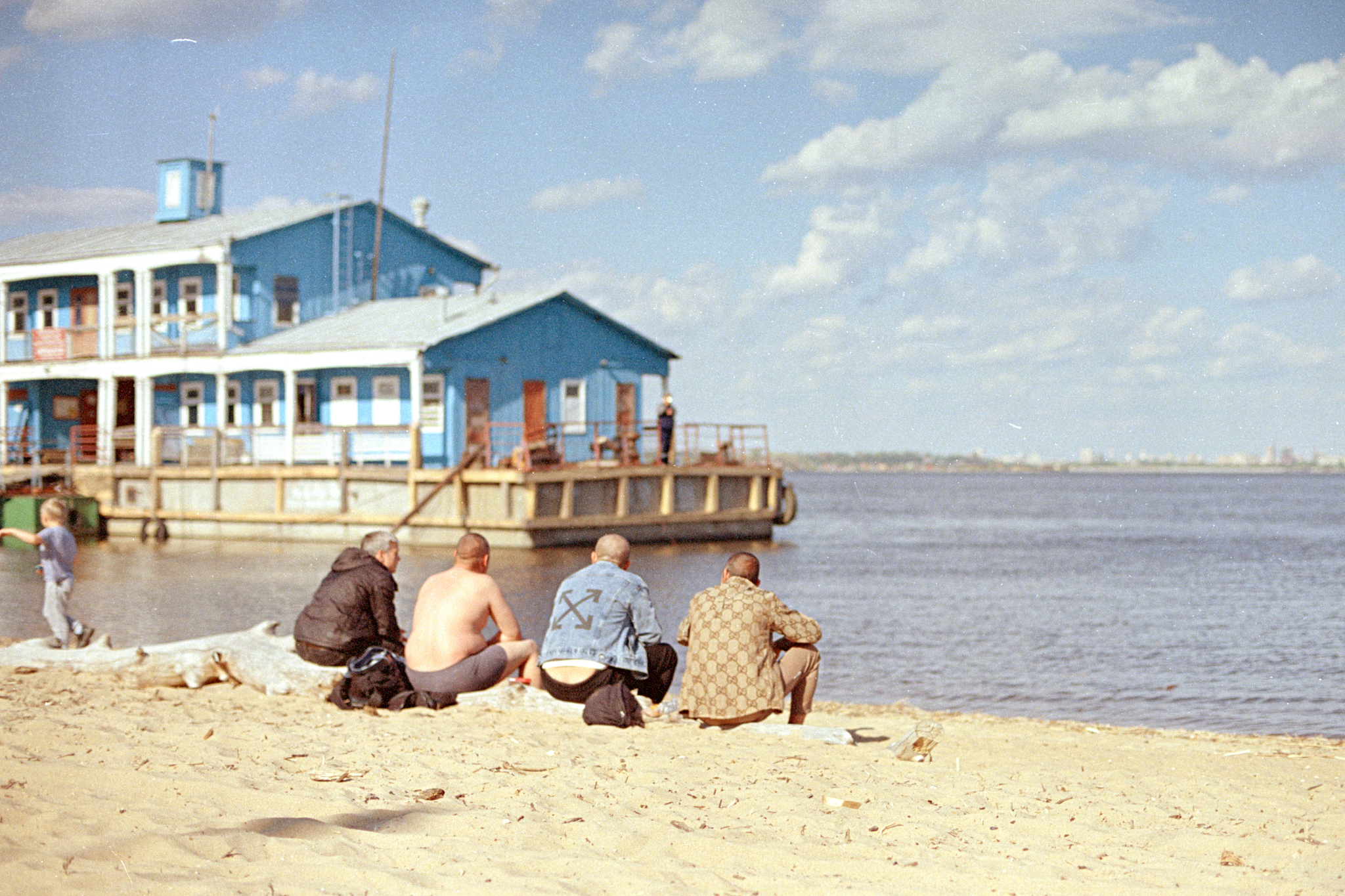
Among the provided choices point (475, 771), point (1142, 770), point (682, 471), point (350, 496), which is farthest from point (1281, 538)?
point (475, 771)

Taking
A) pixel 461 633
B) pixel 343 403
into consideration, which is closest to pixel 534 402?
pixel 343 403

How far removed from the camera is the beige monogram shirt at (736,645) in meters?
8.02

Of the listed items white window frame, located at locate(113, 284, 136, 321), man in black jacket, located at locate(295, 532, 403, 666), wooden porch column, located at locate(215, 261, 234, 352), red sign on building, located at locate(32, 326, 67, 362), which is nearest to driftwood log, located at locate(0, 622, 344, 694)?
man in black jacket, located at locate(295, 532, 403, 666)

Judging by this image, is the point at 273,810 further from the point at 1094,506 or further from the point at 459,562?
the point at 1094,506

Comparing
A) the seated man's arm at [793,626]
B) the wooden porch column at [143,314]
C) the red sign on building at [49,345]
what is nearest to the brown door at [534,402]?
the wooden porch column at [143,314]

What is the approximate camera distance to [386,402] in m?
37.0

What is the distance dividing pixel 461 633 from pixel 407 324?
29323mm

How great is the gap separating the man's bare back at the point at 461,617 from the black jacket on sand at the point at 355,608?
31cm

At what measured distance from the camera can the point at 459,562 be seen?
8555 millimetres

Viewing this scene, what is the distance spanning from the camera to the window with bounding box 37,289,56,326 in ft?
141

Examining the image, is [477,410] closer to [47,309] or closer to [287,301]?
[287,301]

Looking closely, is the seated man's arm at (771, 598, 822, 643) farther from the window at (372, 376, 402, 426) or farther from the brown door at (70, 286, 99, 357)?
the brown door at (70, 286, 99, 357)

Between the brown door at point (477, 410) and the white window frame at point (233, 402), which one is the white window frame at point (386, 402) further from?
the white window frame at point (233, 402)

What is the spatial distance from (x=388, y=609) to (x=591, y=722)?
180cm
